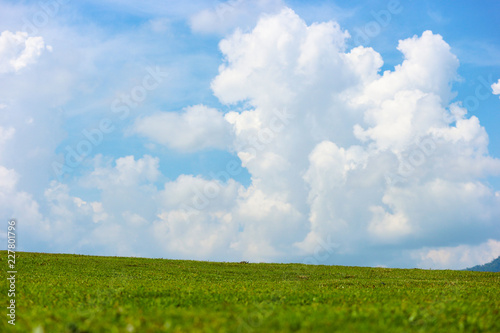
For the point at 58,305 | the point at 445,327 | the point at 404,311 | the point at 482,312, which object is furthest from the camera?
the point at 58,305

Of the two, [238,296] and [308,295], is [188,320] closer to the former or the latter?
[238,296]

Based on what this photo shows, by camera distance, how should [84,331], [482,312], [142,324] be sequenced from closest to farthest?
[84,331]
[142,324]
[482,312]

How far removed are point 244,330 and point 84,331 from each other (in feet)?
12.6

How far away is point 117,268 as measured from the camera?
4759 cm

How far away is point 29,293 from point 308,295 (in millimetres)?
15205

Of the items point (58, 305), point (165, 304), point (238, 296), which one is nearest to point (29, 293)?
point (58, 305)

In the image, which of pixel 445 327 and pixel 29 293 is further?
pixel 29 293

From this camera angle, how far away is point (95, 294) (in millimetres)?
21109

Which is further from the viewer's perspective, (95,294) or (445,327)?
(95,294)

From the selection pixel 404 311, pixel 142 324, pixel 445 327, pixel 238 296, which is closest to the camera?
pixel 142 324

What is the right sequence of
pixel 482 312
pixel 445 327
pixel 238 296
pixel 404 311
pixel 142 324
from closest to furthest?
pixel 142 324 < pixel 445 327 < pixel 404 311 < pixel 482 312 < pixel 238 296

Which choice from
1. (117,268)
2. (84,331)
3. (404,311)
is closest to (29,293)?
(84,331)

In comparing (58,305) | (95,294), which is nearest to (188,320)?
(58,305)

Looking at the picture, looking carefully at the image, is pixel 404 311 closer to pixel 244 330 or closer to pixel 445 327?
pixel 445 327
